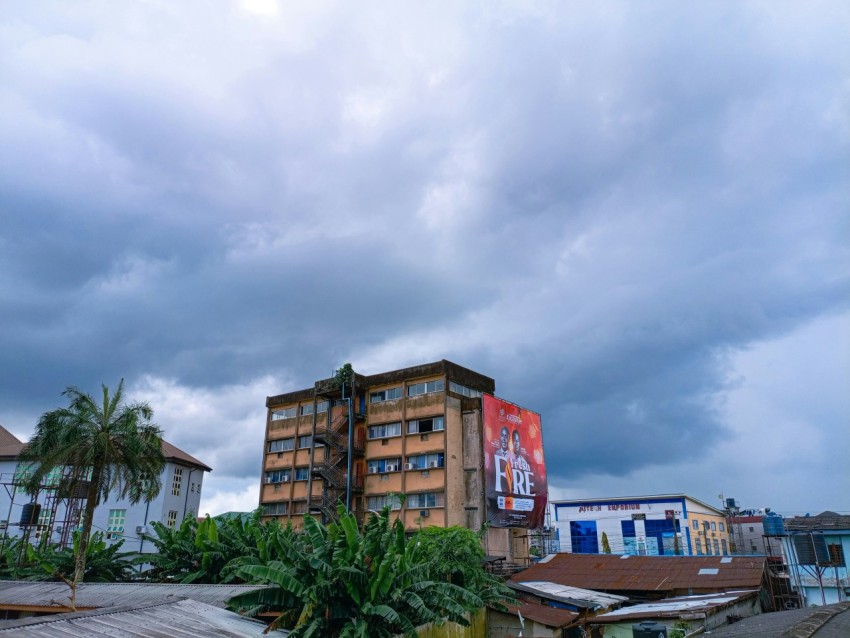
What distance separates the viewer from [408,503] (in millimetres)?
51750

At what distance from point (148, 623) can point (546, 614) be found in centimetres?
1830

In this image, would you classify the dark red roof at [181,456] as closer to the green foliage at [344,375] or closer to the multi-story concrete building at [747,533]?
the green foliage at [344,375]

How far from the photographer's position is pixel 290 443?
63.3 metres

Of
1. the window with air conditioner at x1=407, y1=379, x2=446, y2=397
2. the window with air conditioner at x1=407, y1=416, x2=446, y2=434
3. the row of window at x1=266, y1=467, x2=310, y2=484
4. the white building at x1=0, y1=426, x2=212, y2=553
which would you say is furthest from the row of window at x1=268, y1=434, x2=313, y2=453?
the window with air conditioner at x1=407, y1=379, x2=446, y2=397

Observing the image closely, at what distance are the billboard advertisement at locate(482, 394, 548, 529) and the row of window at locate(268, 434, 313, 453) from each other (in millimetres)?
18622

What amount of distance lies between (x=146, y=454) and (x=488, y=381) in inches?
1287

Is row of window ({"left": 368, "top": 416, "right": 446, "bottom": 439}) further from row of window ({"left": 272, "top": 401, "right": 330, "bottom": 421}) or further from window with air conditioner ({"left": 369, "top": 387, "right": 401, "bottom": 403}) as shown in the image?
row of window ({"left": 272, "top": 401, "right": 330, "bottom": 421})

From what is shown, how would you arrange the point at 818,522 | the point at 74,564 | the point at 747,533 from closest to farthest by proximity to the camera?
1. the point at 74,564
2. the point at 818,522
3. the point at 747,533

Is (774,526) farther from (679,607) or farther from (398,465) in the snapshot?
(398,465)

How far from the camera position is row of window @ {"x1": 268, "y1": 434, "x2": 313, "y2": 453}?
6181cm

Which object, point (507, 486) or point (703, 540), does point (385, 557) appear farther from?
point (703, 540)

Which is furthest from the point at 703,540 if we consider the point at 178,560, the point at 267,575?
the point at 267,575

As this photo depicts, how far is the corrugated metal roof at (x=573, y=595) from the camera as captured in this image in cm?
3033

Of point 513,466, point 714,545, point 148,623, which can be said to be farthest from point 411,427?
point 148,623
